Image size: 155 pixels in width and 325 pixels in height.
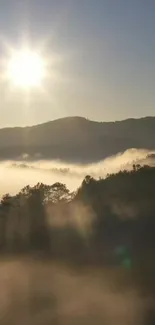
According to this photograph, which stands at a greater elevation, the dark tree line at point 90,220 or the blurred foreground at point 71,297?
the dark tree line at point 90,220

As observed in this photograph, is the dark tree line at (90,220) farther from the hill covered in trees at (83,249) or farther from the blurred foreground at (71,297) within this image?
the blurred foreground at (71,297)

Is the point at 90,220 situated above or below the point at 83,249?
above

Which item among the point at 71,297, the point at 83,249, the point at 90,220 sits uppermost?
the point at 90,220

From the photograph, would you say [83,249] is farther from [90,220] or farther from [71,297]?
[71,297]

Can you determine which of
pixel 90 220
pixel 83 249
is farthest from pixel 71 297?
pixel 90 220

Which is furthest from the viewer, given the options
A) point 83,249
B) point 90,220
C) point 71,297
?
point 90,220

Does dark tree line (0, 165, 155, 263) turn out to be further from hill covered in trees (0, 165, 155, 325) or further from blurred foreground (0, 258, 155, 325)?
blurred foreground (0, 258, 155, 325)

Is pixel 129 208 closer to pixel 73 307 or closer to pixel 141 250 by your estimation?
pixel 141 250

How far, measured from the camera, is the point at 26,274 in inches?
1684

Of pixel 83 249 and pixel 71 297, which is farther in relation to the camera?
pixel 83 249

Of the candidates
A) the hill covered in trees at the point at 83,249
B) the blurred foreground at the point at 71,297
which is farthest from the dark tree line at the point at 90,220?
the blurred foreground at the point at 71,297

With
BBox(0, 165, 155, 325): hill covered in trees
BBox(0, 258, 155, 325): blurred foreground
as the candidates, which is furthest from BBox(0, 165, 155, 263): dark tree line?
BBox(0, 258, 155, 325): blurred foreground

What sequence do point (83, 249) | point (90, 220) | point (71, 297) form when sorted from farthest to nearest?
point (90, 220)
point (83, 249)
point (71, 297)

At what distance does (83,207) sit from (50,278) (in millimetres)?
25660
